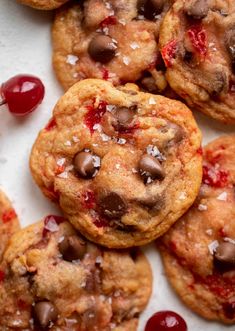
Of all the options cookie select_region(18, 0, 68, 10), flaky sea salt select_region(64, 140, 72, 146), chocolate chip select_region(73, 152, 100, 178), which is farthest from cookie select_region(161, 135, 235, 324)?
cookie select_region(18, 0, 68, 10)

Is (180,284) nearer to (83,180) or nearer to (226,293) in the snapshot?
(226,293)

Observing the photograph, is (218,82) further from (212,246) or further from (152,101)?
(212,246)

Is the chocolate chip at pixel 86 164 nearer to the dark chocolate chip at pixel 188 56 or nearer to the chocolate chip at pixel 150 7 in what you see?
the dark chocolate chip at pixel 188 56

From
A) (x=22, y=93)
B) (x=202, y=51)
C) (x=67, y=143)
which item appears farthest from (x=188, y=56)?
(x=22, y=93)

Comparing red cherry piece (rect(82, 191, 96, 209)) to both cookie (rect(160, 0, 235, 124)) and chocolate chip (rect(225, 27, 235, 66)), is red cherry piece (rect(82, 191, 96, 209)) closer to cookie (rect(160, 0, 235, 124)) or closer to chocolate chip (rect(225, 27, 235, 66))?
cookie (rect(160, 0, 235, 124))

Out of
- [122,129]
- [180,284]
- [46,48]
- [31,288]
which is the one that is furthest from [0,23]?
[180,284]
